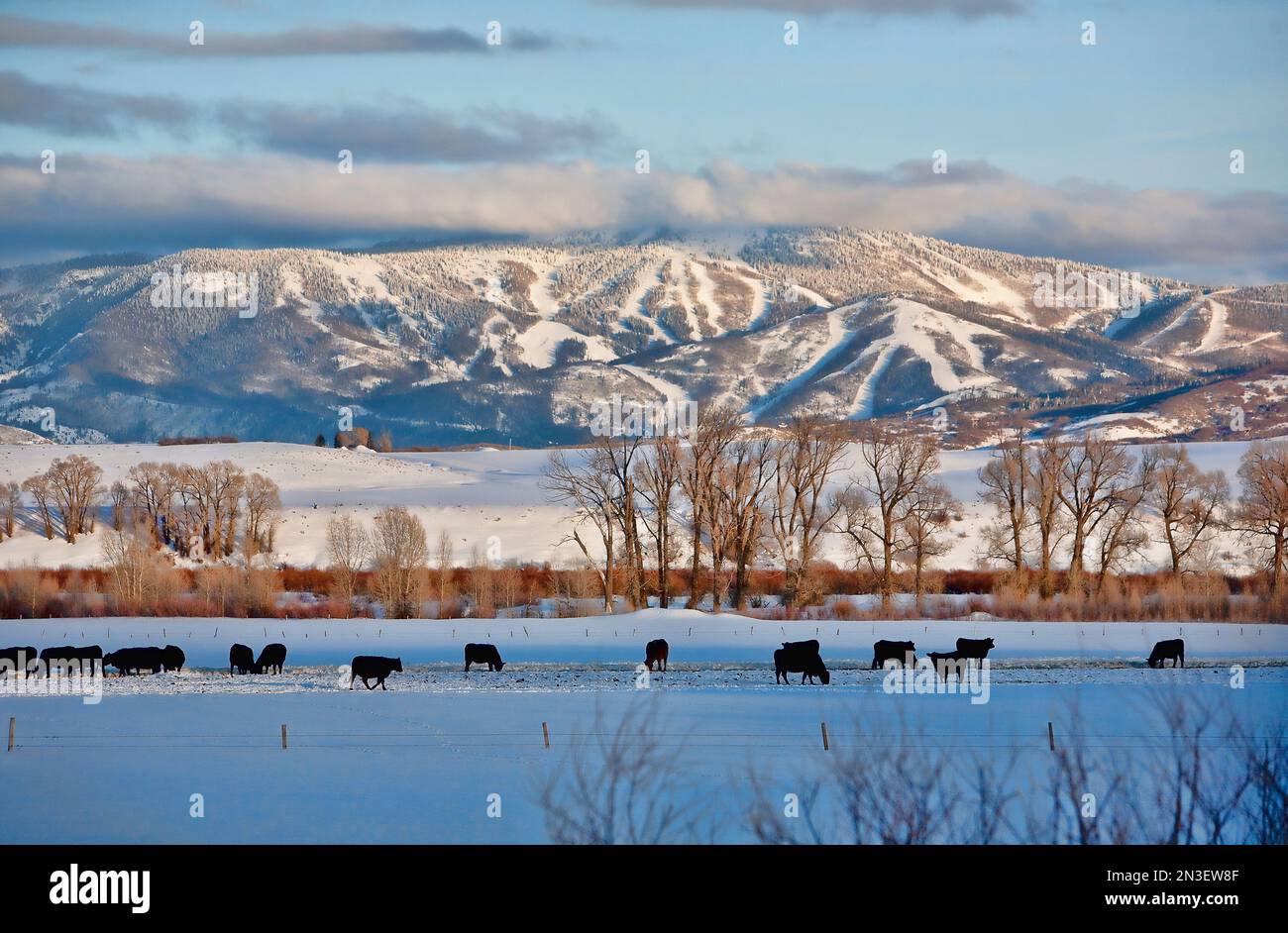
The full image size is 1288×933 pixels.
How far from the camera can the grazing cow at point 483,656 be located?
3578 cm

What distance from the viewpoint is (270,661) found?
3609 cm

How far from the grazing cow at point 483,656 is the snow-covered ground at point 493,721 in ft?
1.22

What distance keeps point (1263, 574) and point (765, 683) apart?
113 ft

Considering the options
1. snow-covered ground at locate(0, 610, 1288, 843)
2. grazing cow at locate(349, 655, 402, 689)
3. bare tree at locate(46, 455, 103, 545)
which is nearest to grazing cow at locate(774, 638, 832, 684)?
snow-covered ground at locate(0, 610, 1288, 843)

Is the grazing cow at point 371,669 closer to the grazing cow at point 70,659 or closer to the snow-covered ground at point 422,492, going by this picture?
the grazing cow at point 70,659

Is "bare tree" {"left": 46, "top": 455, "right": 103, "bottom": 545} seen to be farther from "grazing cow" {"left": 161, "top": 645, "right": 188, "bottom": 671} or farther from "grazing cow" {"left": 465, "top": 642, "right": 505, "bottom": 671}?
"grazing cow" {"left": 465, "top": 642, "right": 505, "bottom": 671}

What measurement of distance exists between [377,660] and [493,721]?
747cm

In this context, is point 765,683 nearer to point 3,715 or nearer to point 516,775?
point 516,775

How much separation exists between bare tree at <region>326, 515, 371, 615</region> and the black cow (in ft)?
56.0

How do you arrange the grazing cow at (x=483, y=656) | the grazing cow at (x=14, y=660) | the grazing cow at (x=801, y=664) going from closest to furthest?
the grazing cow at (x=801, y=664), the grazing cow at (x=14, y=660), the grazing cow at (x=483, y=656)

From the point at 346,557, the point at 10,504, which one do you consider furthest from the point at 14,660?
the point at 10,504

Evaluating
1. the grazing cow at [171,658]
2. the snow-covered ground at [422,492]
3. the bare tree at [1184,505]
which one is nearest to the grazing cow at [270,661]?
the grazing cow at [171,658]

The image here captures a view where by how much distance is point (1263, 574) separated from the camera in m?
56.6
